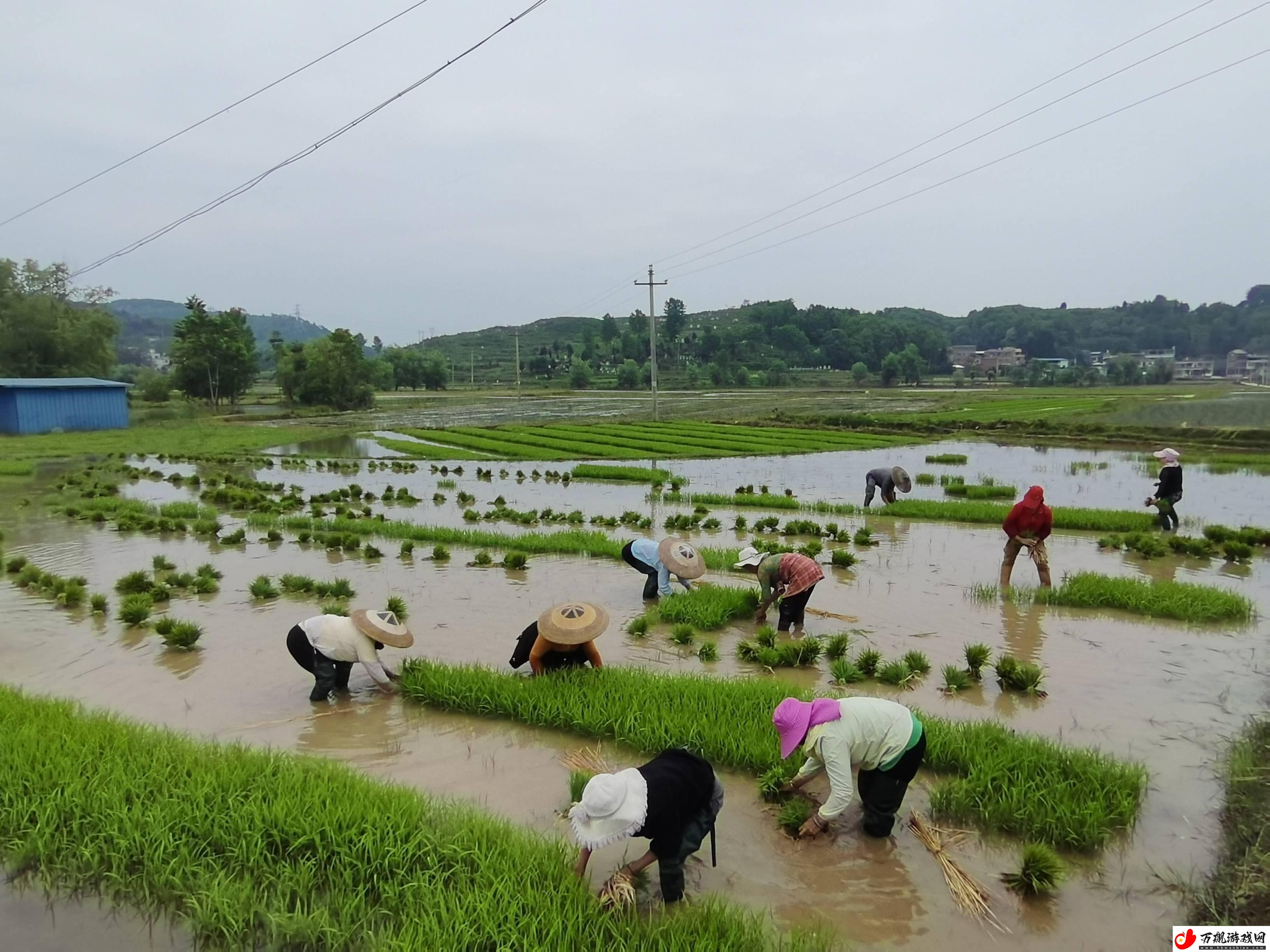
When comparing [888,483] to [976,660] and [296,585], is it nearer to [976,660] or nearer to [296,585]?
[976,660]

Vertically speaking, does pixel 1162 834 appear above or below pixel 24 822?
below

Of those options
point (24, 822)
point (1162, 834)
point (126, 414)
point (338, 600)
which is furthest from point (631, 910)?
point (126, 414)

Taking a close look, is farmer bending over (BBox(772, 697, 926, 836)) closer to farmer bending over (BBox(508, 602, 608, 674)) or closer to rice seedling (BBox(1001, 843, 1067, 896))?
rice seedling (BBox(1001, 843, 1067, 896))

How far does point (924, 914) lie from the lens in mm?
3812

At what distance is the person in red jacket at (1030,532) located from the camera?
9.36 m

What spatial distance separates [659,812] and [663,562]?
4.96 m

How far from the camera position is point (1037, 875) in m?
3.91

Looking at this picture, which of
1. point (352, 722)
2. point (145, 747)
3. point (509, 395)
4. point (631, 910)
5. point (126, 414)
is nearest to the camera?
point (631, 910)

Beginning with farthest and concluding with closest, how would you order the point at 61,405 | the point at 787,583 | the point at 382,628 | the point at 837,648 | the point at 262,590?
1. the point at 61,405
2. the point at 262,590
3. the point at 787,583
4. the point at 837,648
5. the point at 382,628

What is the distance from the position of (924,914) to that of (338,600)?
7.62 metres

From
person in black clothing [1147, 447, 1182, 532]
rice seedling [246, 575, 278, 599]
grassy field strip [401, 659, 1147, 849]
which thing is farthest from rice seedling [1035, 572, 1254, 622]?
rice seedling [246, 575, 278, 599]

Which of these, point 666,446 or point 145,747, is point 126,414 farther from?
point 145,747

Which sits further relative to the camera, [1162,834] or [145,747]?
[145,747]

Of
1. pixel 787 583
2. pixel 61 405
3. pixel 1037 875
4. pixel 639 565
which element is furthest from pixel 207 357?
pixel 1037 875
